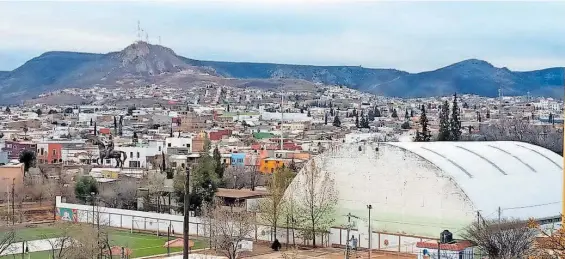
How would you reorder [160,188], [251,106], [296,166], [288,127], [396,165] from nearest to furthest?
[396,165]
[160,188]
[296,166]
[288,127]
[251,106]

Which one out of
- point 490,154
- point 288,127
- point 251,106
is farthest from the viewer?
point 251,106

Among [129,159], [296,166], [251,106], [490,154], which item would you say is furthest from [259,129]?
[490,154]

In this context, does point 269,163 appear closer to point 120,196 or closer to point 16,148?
point 120,196

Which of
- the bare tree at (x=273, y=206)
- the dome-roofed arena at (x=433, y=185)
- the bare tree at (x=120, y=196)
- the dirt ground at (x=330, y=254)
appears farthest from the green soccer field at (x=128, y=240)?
the dome-roofed arena at (x=433, y=185)

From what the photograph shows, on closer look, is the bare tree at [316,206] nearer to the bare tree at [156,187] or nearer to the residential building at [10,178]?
the bare tree at [156,187]

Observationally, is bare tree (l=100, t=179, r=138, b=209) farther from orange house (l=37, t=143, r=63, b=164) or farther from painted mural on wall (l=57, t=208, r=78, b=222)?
orange house (l=37, t=143, r=63, b=164)

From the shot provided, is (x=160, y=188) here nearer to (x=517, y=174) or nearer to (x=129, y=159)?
(x=517, y=174)
